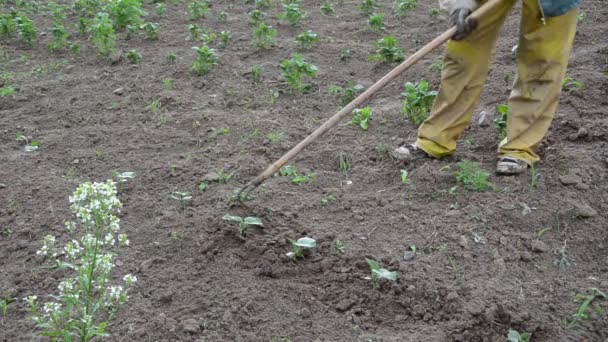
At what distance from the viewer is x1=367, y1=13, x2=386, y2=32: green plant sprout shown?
6.38m

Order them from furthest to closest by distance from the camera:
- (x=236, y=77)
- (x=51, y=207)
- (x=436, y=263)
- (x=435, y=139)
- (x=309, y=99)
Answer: (x=236, y=77)
(x=309, y=99)
(x=435, y=139)
(x=51, y=207)
(x=436, y=263)

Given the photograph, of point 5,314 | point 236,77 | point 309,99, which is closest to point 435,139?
point 309,99

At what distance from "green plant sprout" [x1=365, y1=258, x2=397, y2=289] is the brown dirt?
0.18ft

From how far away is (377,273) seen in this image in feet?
9.71

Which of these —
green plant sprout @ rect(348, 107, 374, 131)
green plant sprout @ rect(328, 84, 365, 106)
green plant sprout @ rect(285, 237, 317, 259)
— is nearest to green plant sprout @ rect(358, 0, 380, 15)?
green plant sprout @ rect(328, 84, 365, 106)

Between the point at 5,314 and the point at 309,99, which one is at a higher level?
the point at 5,314

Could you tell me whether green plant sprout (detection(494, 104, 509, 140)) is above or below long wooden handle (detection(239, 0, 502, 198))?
below

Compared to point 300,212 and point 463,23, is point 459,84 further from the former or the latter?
point 300,212

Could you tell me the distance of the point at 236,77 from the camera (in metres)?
5.53

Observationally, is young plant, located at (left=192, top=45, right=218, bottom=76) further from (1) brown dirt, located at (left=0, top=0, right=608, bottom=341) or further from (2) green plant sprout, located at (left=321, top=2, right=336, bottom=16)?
(2) green plant sprout, located at (left=321, top=2, right=336, bottom=16)

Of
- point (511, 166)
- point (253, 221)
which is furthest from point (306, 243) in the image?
point (511, 166)

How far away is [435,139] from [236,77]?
2.09 metres

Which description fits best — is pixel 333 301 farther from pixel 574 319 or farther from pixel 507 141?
pixel 507 141

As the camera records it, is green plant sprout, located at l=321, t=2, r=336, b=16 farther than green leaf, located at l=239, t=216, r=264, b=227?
Yes
